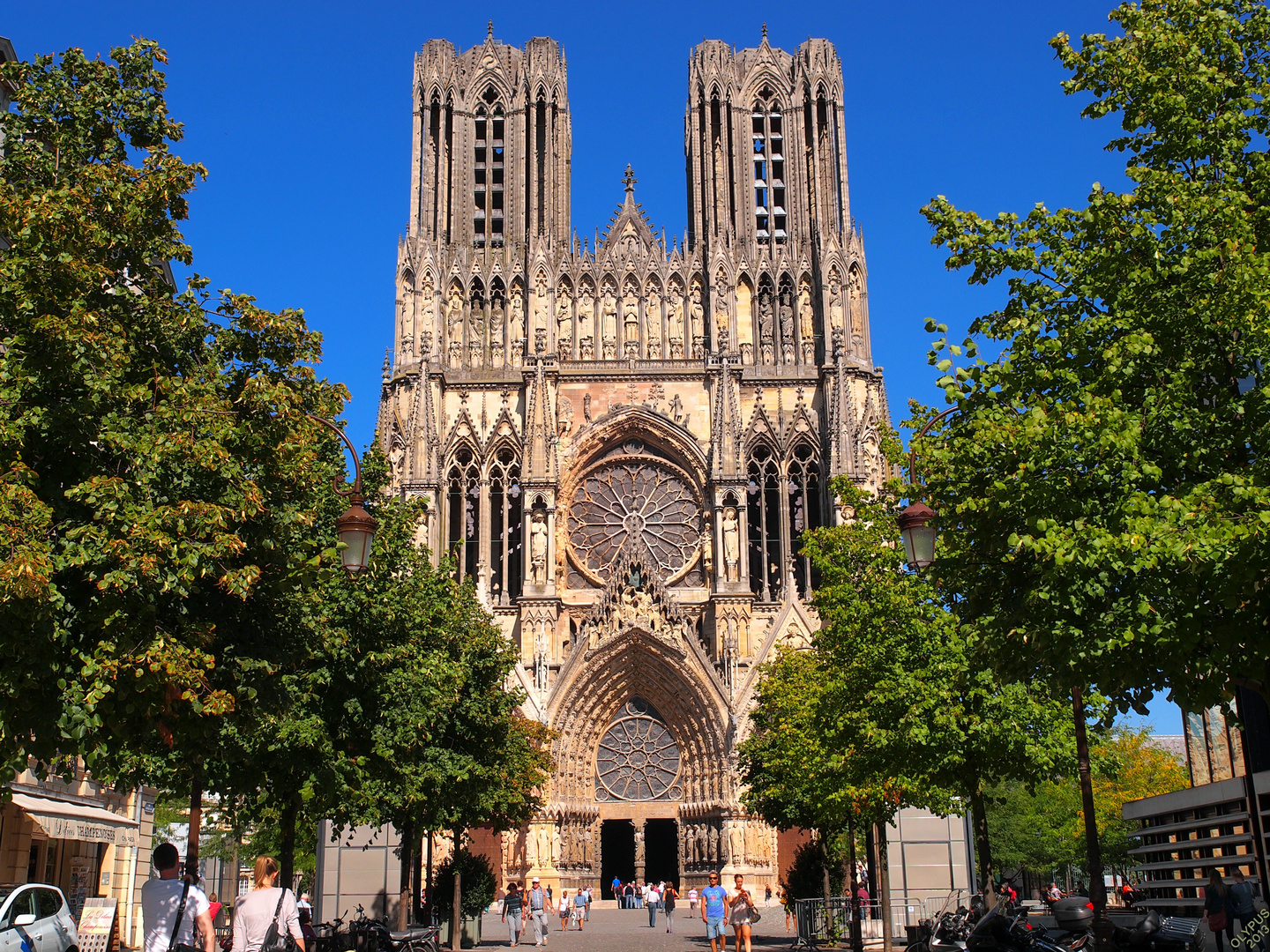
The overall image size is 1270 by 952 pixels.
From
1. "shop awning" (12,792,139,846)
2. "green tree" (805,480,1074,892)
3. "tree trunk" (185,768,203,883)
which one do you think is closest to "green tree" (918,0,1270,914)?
"green tree" (805,480,1074,892)

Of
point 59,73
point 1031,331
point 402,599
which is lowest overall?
point 402,599

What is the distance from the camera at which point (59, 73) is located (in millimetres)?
12117

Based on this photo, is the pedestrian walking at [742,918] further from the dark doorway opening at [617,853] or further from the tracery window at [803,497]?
the dark doorway opening at [617,853]

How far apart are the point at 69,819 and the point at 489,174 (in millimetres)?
29460

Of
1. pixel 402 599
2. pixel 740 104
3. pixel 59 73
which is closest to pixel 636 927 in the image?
pixel 402 599

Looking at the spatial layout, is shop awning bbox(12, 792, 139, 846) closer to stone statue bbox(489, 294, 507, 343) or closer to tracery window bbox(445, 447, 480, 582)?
tracery window bbox(445, 447, 480, 582)

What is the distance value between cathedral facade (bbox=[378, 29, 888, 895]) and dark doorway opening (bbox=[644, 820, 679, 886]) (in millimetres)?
97

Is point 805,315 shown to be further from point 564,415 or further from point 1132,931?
point 1132,931

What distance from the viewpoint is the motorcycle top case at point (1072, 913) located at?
12.5 metres

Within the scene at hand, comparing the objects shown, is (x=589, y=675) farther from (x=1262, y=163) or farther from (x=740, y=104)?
(x=1262, y=163)

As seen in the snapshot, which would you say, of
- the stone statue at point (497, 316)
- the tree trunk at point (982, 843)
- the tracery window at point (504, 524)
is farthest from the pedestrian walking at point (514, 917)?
the stone statue at point (497, 316)

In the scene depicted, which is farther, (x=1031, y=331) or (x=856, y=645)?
(x=856, y=645)

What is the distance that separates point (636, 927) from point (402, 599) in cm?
1596

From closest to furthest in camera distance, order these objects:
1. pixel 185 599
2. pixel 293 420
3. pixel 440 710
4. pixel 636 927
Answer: pixel 185 599, pixel 293 420, pixel 440 710, pixel 636 927
